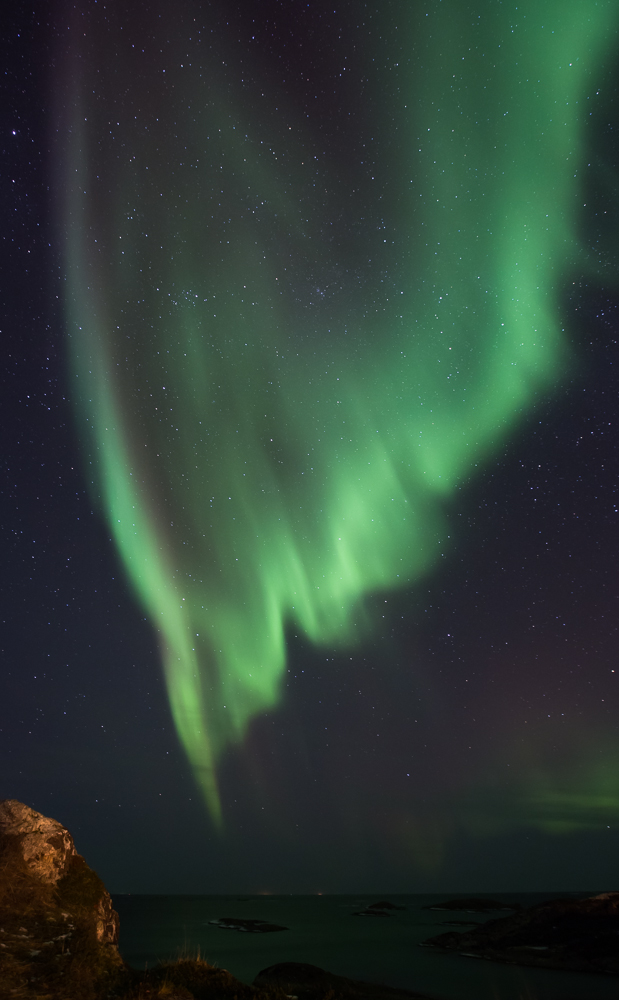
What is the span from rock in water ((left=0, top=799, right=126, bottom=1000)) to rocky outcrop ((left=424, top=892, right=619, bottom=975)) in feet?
111

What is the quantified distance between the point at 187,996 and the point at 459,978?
32084mm

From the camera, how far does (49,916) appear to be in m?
14.1

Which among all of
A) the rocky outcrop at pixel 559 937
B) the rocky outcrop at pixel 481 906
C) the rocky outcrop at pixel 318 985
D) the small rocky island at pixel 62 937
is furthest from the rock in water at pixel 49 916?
the rocky outcrop at pixel 481 906

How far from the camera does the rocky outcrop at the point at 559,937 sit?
36.7 meters

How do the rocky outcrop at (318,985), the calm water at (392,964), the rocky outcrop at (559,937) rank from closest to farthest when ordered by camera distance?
the rocky outcrop at (318,985) < the calm water at (392,964) < the rocky outcrop at (559,937)

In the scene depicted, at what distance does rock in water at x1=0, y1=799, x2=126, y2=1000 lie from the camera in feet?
41.2

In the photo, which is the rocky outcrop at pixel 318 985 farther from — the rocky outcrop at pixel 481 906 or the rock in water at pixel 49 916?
the rocky outcrop at pixel 481 906

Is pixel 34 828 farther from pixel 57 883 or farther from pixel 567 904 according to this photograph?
pixel 567 904

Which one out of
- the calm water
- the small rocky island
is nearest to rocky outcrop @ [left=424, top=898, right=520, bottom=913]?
the calm water

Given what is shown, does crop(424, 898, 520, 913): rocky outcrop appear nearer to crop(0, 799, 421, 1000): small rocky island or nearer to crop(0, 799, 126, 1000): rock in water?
crop(0, 799, 421, 1000): small rocky island

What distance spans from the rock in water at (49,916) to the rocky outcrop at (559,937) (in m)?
34.0

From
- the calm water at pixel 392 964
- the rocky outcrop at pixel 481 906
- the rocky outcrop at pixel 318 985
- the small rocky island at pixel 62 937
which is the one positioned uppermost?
the small rocky island at pixel 62 937

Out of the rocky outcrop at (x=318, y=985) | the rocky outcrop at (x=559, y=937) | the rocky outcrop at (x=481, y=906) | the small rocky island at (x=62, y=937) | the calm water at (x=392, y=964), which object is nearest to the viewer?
the small rocky island at (x=62, y=937)

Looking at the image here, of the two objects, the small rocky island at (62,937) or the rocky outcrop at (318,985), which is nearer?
the small rocky island at (62,937)
